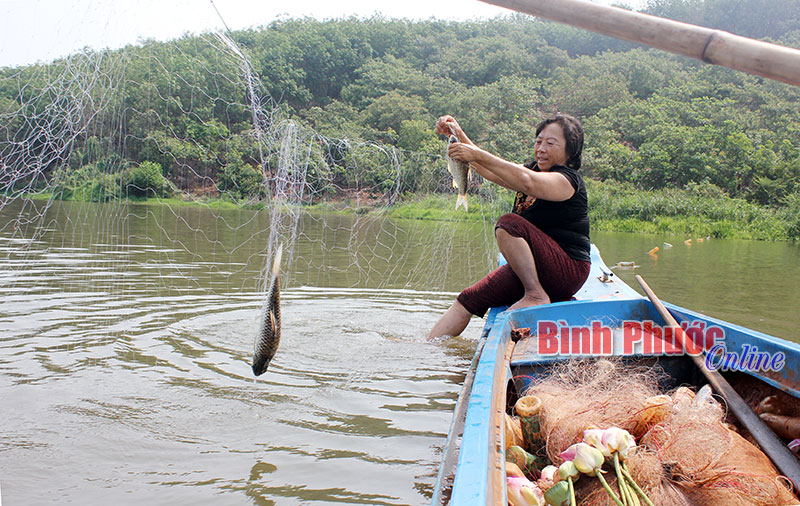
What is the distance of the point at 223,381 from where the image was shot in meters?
3.71

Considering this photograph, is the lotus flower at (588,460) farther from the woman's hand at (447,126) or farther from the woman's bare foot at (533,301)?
the woman's hand at (447,126)

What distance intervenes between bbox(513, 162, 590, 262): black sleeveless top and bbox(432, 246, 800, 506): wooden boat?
52 cm

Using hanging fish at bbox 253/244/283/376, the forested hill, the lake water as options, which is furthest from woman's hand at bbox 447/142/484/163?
the forested hill

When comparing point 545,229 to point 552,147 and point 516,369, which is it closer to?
point 552,147

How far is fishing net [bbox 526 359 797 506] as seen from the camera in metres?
1.65

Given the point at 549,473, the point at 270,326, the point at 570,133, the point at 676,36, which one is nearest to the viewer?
the point at 676,36

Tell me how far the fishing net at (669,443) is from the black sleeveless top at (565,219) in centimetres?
166

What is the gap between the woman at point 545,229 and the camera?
3.68 meters

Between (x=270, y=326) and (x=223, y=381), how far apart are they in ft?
4.06

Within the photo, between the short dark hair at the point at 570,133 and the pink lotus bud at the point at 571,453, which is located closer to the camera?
the pink lotus bud at the point at 571,453

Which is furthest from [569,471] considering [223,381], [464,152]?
[223,381]

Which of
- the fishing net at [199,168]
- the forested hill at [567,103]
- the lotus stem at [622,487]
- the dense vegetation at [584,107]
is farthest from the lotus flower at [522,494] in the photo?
the forested hill at [567,103]

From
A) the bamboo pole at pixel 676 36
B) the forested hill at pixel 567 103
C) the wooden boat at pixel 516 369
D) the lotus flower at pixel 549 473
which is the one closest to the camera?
the bamboo pole at pixel 676 36

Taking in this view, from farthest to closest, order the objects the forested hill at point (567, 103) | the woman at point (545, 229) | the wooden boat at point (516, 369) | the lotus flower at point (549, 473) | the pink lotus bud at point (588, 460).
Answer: the forested hill at point (567, 103) → the woman at point (545, 229) → the lotus flower at point (549, 473) → the pink lotus bud at point (588, 460) → the wooden boat at point (516, 369)
